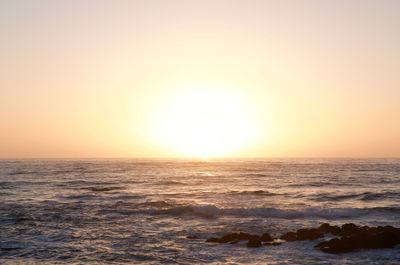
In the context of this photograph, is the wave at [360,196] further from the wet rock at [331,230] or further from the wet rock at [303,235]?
the wet rock at [303,235]

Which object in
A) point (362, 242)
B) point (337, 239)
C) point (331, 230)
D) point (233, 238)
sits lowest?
point (233, 238)

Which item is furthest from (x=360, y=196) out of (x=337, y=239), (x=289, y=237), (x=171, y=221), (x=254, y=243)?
(x=254, y=243)

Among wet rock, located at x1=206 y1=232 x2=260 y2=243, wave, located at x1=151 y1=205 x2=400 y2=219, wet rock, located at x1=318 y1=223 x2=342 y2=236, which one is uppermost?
wet rock, located at x1=318 y1=223 x2=342 y2=236

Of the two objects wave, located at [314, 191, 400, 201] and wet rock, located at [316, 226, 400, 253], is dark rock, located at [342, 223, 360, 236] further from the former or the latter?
wave, located at [314, 191, 400, 201]

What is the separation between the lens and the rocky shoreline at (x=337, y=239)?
17.5 meters

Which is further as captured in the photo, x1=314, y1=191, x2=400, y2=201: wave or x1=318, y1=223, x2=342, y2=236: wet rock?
x1=314, y1=191, x2=400, y2=201: wave

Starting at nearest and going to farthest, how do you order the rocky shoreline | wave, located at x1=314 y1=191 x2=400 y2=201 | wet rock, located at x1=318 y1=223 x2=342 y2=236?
the rocky shoreline < wet rock, located at x1=318 y1=223 x2=342 y2=236 < wave, located at x1=314 y1=191 x2=400 y2=201

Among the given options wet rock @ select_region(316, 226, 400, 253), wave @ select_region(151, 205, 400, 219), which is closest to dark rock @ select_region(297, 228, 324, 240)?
wet rock @ select_region(316, 226, 400, 253)

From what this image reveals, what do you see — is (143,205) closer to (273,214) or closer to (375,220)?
(273,214)

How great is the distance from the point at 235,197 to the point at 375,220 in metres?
14.4

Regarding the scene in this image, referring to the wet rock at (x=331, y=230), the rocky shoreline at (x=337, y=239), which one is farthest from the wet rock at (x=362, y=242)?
the wet rock at (x=331, y=230)

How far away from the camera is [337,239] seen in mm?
17828

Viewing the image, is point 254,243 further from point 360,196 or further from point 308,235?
point 360,196

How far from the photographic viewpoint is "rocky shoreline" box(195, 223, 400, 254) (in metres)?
17.5
